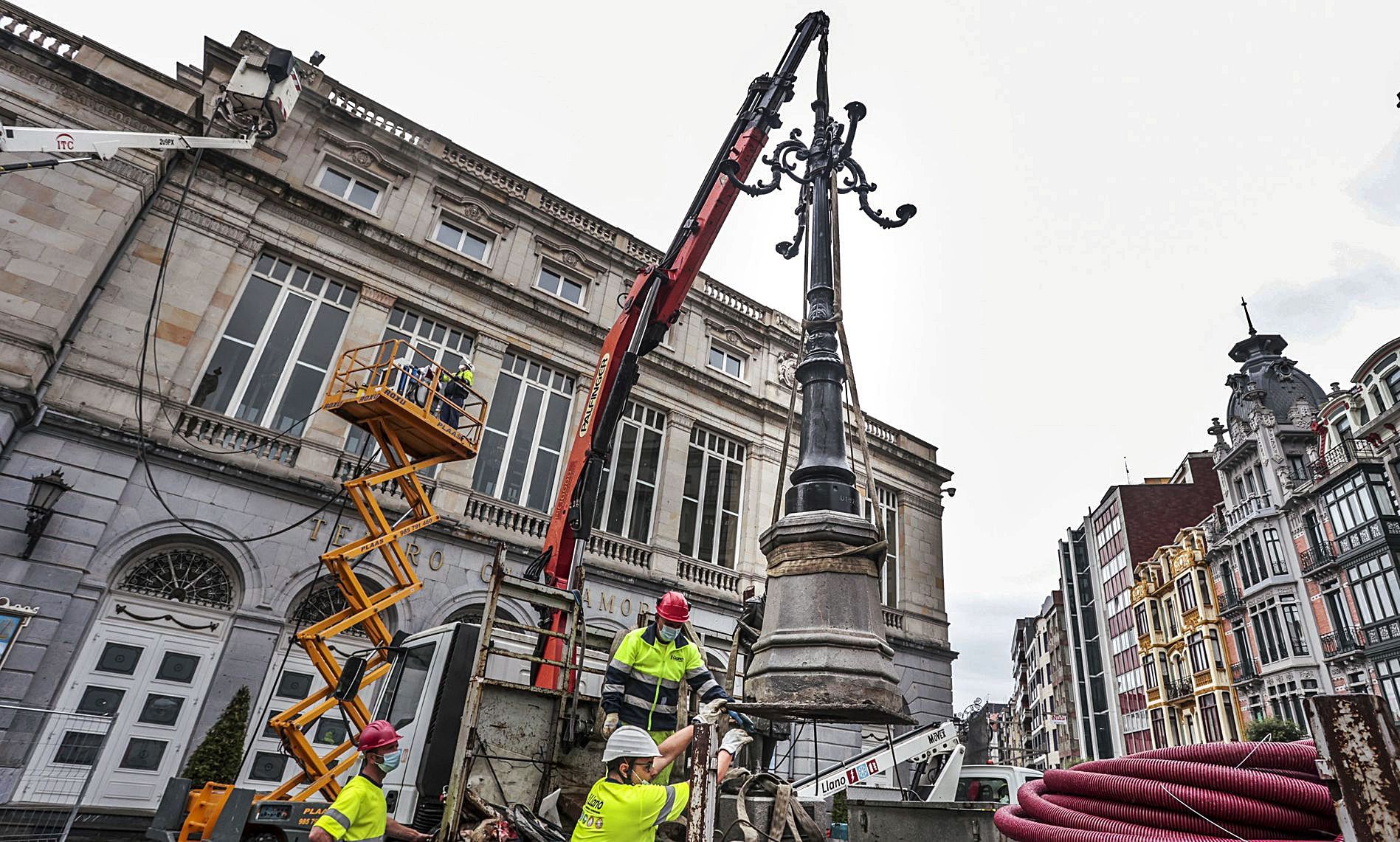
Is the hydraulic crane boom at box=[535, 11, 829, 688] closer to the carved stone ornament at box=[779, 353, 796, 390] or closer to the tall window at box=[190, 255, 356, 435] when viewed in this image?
the tall window at box=[190, 255, 356, 435]

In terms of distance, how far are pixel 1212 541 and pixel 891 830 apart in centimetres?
4278

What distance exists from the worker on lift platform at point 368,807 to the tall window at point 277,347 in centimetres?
1002

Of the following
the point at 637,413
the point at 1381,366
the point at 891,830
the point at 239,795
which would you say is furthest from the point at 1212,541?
the point at 239,795

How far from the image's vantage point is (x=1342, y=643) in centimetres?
2958

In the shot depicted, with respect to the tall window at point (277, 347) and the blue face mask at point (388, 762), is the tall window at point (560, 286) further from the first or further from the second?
the blue face mask at point (388, 762)

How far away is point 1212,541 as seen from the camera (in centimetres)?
4000

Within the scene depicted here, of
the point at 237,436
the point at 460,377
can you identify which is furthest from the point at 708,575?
A: the point at 237,436

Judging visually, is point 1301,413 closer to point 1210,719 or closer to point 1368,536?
point 1368,536

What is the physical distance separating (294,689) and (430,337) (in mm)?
7751

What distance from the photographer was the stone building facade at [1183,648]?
124 ft

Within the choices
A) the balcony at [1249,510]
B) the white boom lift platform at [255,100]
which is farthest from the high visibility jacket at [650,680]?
the balcony at [1249,510]

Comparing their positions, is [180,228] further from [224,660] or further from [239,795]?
[239,795]

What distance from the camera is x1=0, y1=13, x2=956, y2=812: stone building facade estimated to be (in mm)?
10492

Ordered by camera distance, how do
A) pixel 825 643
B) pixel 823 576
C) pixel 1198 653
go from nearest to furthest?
pixel 825 643, pixel 823 576, pixel 1198 653
